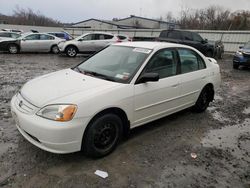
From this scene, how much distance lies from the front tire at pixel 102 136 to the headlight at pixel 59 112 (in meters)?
0.34

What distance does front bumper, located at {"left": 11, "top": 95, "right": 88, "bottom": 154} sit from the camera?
2.89 m

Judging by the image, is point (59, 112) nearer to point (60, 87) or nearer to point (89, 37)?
point (60, 87)

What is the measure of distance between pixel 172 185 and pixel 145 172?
0.39 m

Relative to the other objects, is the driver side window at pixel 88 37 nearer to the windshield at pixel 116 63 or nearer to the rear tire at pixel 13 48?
the rear tire at pixel 13 48

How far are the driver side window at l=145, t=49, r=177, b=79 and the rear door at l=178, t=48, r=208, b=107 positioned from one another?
0.76 ft

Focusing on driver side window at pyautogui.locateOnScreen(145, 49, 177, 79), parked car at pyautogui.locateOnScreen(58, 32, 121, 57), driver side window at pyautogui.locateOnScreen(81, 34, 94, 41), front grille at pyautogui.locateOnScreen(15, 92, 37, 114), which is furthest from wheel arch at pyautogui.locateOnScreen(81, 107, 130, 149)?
driver side window at pyautogui.locateOnScreen(81, 34, 94, 41)

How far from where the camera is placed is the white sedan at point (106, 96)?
2982 millimetres

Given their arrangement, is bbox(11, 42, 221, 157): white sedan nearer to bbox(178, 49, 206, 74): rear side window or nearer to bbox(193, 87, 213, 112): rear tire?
bbox(178, 49, 206, 74): rear side window

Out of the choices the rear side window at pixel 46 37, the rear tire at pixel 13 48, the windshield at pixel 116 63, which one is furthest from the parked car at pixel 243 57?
the rear tire at pixel 13 48

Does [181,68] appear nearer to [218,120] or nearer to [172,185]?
[218,120]

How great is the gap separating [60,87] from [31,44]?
13992mm

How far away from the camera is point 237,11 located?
42219mm

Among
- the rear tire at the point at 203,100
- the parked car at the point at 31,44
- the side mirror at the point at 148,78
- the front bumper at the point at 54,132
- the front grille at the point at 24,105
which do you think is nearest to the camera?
the front bumper at the point at 54,132

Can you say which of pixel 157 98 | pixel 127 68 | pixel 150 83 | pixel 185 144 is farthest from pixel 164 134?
pixel 127 68
